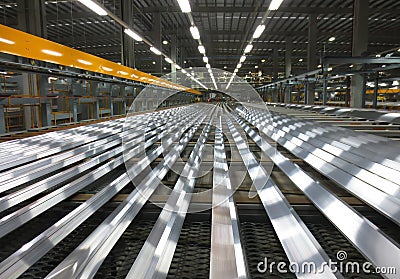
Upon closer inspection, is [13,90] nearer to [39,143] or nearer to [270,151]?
[39,143]

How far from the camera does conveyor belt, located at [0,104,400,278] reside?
109 cm

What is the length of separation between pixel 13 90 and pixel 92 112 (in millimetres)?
2468

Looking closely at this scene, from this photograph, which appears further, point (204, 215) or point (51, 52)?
point (51, 52)

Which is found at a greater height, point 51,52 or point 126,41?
point 126,41

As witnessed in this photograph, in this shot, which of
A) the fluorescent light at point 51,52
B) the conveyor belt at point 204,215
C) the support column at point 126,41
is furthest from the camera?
the support column at point 126,41

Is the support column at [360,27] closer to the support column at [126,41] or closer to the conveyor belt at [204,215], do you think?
the support column at [126,41]

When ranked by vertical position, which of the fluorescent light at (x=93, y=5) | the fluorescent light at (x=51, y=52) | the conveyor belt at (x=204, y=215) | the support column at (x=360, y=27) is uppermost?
the support column at (x=360, y=27)

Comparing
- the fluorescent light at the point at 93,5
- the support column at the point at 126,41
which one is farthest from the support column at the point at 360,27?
the fluorescent light at the point at 93,5

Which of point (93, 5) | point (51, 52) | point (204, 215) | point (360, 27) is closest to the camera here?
point (204, 215)

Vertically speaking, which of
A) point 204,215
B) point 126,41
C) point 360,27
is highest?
point 360,27

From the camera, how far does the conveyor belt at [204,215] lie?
1088 mm

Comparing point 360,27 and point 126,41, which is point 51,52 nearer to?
point 126,41

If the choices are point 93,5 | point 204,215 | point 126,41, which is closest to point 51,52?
point 93,5

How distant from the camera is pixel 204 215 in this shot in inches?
65.3
